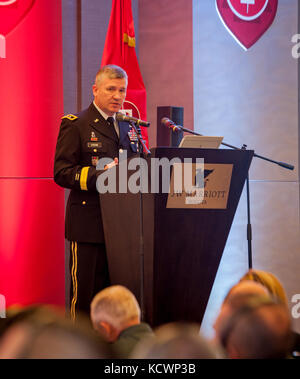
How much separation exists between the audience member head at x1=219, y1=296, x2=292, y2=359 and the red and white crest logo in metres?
3.90

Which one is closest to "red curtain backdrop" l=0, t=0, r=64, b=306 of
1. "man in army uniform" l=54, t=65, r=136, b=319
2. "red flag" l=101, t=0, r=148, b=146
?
"red flag" l=101, t=0, r=148, b=146

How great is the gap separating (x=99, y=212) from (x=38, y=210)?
1.08 metres

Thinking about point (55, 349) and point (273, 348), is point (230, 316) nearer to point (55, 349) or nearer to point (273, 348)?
point (273, 348)

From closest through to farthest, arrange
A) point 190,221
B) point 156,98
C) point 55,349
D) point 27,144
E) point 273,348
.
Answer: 1. point 55,349
2. point 273,348
3. point 190,221
4. point 27,144
5. point 156,98

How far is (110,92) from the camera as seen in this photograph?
9.42ft

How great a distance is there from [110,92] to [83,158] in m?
0.36

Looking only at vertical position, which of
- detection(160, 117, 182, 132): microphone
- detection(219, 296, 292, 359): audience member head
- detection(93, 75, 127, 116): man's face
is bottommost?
detection(219, 296, 292, 359): audience member head

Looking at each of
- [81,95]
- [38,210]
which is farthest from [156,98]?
[38,210]

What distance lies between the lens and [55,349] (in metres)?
0.60

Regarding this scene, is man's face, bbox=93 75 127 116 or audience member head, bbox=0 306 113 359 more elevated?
man's face, bbox=93 75 127 116

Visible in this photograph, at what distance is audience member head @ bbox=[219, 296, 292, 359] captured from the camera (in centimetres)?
76

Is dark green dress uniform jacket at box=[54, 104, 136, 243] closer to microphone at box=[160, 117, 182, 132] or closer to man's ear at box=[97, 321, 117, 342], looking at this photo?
microphone at box=[160, 117, 182, 132]

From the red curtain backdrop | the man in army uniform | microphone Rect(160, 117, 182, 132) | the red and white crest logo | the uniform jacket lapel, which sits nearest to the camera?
microphone Rect(160, 117, 182, 132)

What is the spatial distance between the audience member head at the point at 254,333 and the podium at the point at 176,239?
1472 mm
